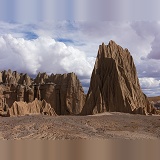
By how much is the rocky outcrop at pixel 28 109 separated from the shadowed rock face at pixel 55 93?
1608 cm

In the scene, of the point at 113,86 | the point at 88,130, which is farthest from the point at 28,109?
the point at 88,130

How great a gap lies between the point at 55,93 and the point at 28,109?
71.0 feet

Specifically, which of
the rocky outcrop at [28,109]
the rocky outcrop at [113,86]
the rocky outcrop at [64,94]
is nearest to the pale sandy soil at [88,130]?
the rocky outcrop at [113,86]

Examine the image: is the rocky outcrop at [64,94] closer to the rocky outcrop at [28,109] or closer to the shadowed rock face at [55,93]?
the shadowed rock face at [55,93]

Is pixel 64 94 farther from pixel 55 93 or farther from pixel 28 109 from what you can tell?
pixel 28 109

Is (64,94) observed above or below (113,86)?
above

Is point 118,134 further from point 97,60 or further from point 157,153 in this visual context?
point 97,60

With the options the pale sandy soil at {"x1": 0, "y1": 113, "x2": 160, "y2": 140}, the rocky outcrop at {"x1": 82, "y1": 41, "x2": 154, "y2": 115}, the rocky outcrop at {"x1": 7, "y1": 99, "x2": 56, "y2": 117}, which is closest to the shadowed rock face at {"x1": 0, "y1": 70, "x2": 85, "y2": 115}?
the rocky outcrop at {"x1": 7, "y1": 99, "x2": 56, "y2": 117}

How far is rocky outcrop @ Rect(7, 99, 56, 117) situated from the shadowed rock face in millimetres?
16083

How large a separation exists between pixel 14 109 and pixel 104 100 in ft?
44.4

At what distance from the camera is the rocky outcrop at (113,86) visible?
40625mm

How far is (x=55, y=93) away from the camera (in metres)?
67.2

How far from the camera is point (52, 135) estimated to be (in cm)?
1659

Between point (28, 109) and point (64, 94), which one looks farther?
point (64, 94)
